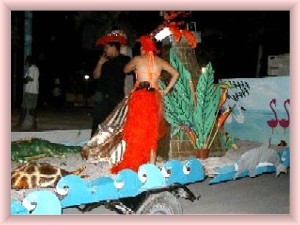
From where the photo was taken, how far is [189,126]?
6.34 metres

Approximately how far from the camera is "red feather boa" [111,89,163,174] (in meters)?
5.05

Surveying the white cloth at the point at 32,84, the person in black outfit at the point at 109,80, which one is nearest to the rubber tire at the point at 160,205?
the person in black outfit at the point at 109,80

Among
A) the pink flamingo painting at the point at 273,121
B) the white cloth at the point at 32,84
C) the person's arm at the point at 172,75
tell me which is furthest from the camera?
the white cloth at the point at 32,84

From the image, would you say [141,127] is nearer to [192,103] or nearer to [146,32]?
[192,103]

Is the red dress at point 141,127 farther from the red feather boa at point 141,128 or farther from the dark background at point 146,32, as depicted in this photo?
the dark background at point 146,32

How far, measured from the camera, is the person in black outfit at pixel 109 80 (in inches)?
236

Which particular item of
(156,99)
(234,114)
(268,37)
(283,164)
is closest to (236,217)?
(156,99)

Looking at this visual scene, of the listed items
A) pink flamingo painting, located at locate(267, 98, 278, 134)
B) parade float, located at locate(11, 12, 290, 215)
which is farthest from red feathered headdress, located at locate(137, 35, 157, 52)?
pink flamingo painting, located at locate(267, 98, 278, 134)

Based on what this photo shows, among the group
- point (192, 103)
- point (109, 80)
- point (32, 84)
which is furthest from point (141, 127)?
point (32, 84)

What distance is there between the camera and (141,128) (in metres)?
5.05

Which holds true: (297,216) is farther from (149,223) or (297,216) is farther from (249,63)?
(249,63)

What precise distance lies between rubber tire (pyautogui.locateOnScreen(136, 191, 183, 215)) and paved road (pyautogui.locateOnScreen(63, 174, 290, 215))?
79 cm

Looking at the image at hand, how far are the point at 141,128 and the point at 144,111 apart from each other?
188mm

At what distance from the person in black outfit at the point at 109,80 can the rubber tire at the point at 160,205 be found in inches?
85.6
